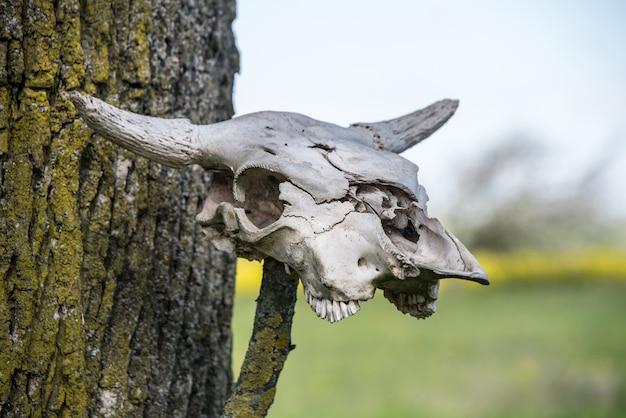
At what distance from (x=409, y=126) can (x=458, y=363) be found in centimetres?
449

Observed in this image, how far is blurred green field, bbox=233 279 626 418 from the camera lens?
513 cm

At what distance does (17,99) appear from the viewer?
1.88 m

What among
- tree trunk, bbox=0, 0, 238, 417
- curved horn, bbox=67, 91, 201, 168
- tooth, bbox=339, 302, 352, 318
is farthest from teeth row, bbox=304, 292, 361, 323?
tree trunk, bbox=0, 0, 238, 417

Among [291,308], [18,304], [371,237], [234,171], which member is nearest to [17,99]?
[18,304]

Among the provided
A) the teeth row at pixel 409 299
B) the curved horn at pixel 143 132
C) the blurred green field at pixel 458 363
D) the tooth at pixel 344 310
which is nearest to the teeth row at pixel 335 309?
the tooth at pixel 344 310

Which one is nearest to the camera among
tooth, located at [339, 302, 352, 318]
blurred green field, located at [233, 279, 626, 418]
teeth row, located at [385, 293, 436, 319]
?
tooth, located at [339, 302, 352, 318]

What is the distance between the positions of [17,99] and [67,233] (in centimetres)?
33

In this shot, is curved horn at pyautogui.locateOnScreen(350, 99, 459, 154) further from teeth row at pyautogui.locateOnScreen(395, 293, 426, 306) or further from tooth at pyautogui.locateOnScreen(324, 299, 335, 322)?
tooth at pyautogui.locateOnScreen(324, 299, 335, 322)

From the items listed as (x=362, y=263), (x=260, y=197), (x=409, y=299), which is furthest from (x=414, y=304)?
(x=260, y=197)

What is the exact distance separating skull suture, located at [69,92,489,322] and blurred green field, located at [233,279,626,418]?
10.8ft

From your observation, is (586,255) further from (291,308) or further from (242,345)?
(291,308)

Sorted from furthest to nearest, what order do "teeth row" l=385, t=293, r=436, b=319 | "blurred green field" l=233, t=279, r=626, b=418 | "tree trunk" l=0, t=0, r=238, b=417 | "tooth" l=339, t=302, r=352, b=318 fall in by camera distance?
"blurred green field" l=233, t=279, r=626, b=418
"tree trunk" l=0, t=0, r=238, b=417
"teeth row" l=385, t=293, r=436, b=319
"tooth" l=339, t=302, r=352, b=318

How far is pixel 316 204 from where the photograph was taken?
5.08 feet

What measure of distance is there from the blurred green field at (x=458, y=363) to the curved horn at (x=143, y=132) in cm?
331
